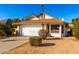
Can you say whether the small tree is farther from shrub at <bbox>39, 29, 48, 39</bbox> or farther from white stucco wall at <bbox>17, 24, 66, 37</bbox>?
shrub at <bbox>39, 29, 48, 39</bbox>

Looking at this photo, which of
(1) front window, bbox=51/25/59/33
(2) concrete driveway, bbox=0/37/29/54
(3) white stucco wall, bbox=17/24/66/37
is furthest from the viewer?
(1) front window, bbox=51/25/59/33

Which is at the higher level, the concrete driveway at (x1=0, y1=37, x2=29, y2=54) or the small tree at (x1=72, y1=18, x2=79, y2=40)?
the small tree at (x1=72, y1=18, x2=79, y2=40)

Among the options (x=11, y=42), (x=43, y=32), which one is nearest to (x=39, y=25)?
(x=43, y=32)

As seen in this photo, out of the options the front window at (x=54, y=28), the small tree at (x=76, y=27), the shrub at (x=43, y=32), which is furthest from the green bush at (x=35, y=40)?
the small tree at (x=76, y=27)

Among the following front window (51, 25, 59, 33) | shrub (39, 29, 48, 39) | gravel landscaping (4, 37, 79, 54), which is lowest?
gravel landscaping (4, 37, 79, 54)

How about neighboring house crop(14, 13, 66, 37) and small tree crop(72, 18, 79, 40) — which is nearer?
neighboring house crop(14, 13, 66, 37)

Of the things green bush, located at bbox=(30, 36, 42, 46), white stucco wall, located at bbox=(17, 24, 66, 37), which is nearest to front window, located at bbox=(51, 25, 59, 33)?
white stucco wall, located at bbox=(17, 24, 66, 37)

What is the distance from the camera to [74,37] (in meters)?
13.2

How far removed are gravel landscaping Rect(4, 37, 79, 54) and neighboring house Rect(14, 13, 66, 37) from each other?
30 cm

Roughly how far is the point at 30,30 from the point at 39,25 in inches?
15.5

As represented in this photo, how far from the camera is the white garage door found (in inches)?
516

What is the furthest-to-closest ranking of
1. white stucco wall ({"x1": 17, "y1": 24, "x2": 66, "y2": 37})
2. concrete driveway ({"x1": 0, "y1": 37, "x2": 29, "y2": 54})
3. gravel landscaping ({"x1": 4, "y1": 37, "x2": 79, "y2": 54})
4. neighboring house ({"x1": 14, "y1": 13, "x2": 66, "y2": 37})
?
1. white stucco wall ({"x1": 17, "y1": 24, "x2": 66, "y2": 37})
2. neighboring house ({"x1": 14, "y1": 13, "x2": 66, "y2": 37})
3. concrete driveway ({"x1": 0, "y1": 37, "x2": 29, "y2": 54})
4. gravel landscaping ({"x1": 4, "y1": 37, "x2": 79, "y2": 54})

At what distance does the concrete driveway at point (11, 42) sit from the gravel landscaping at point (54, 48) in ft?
0.65
